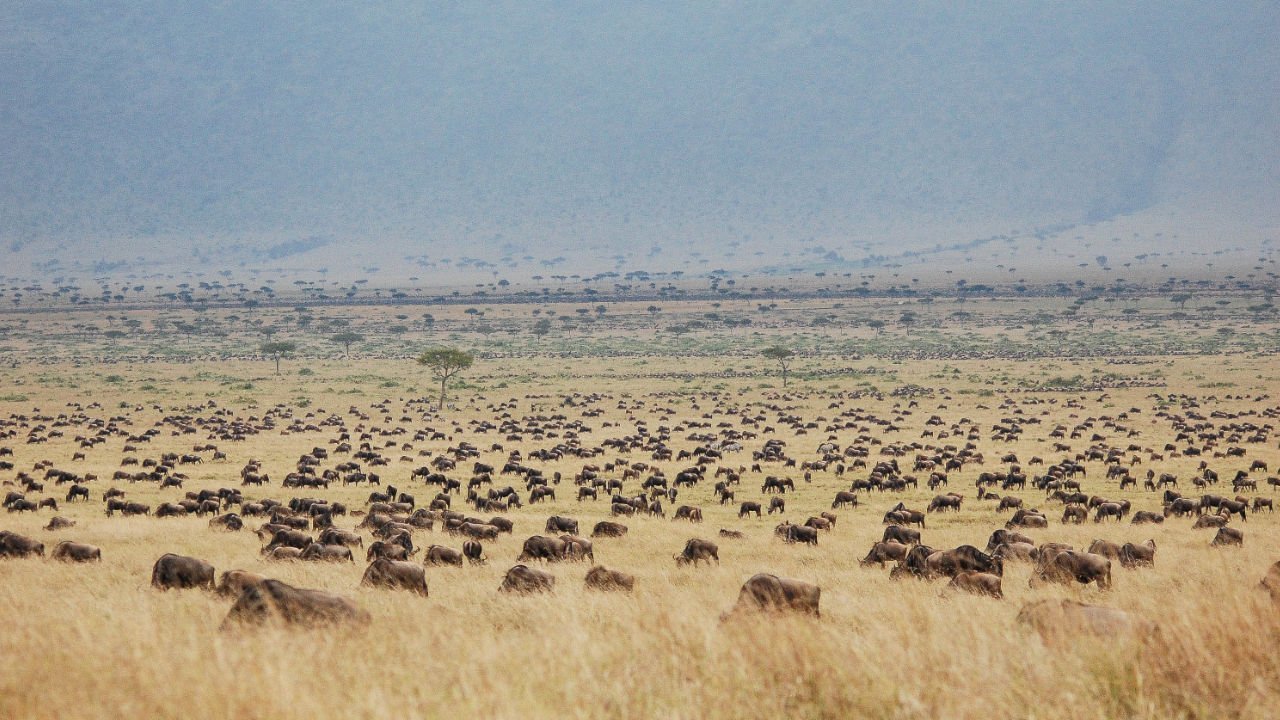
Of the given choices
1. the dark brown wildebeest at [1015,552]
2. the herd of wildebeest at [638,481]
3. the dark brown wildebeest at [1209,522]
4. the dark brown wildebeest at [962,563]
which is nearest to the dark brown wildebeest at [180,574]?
the herd of wildebeest at [638,481]

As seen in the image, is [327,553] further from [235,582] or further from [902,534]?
[902,534]

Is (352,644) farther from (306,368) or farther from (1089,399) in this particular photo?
(306,368)

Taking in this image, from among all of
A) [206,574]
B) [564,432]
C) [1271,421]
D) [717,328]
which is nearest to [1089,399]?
[1271,421]

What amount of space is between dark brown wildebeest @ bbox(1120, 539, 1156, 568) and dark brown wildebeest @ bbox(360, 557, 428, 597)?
12.1 meters

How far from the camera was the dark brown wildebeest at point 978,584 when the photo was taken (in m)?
14.6

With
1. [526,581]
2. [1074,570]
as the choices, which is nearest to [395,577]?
[526,581]

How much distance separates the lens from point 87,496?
32.8 meters

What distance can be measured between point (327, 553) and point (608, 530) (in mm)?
7820

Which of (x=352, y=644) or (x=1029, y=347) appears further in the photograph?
(x=1029, y=347)

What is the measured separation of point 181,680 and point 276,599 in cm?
396

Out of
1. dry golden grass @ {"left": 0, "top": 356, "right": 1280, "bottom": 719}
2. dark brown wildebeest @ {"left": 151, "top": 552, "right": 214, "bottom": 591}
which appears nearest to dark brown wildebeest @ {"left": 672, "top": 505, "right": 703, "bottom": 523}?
dry golden grass @ {"left": 0, "top": 356, "right": 1280, "bottom": 719}

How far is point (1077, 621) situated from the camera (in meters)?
9.31

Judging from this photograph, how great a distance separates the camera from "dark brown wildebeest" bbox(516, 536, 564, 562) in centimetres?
2002

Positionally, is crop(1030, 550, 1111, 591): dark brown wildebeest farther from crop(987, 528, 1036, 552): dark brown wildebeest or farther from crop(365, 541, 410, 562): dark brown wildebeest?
crop(365, 541, 410, 562): dark brown wildebeest
